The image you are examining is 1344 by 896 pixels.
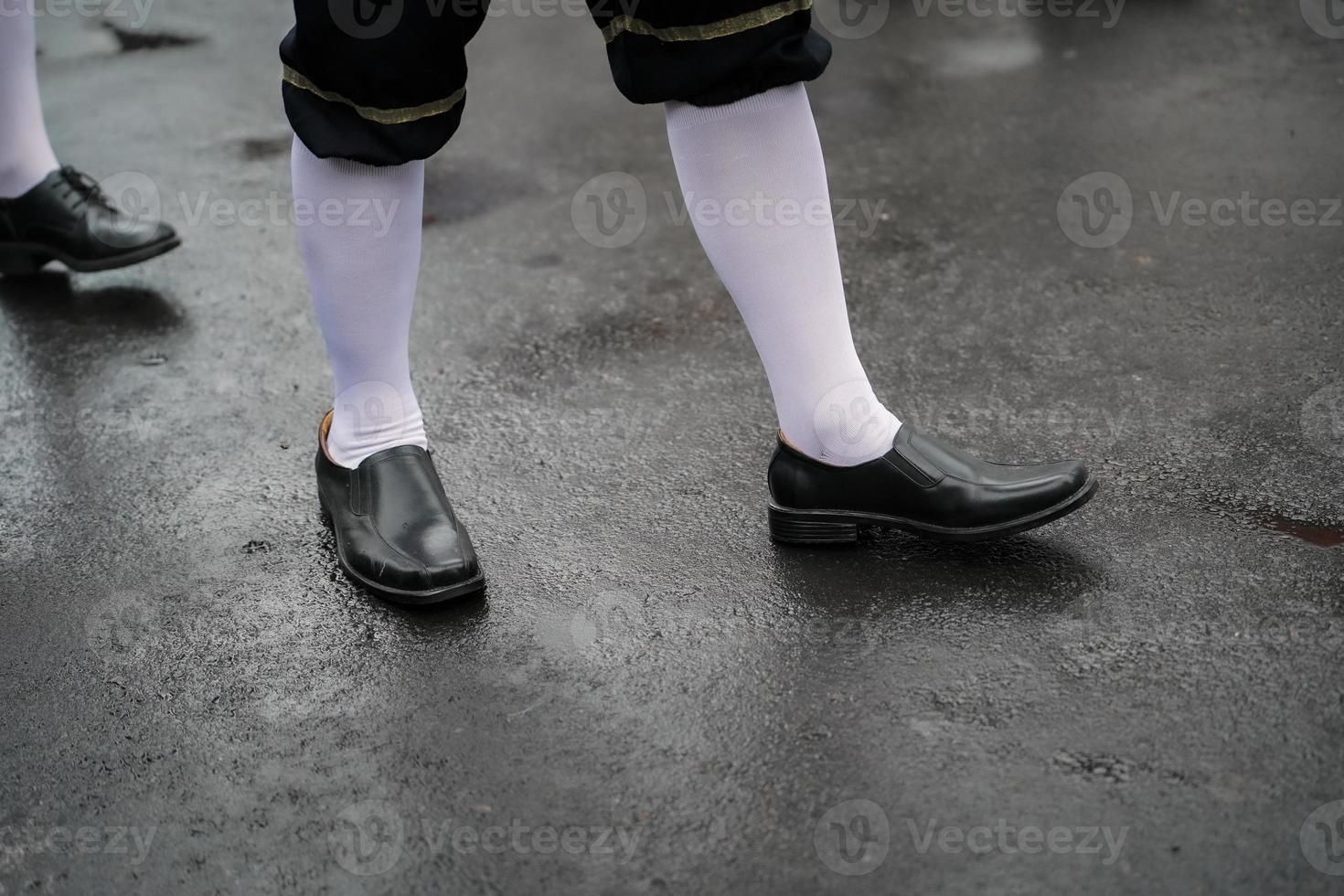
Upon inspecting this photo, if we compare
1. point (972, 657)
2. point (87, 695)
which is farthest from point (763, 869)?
point (87, 695)

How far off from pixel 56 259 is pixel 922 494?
2.17 m

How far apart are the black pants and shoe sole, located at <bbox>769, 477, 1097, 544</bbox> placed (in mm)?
623

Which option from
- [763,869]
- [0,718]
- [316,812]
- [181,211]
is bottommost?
[181,211]

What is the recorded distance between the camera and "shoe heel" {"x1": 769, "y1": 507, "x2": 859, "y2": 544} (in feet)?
6.72

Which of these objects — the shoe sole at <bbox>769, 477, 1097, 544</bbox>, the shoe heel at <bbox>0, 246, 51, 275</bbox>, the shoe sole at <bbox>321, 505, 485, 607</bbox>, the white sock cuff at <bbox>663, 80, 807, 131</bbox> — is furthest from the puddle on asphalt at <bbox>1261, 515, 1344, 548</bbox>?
the shoe heel at <bbox>0, 246, 51, 275</bbox>

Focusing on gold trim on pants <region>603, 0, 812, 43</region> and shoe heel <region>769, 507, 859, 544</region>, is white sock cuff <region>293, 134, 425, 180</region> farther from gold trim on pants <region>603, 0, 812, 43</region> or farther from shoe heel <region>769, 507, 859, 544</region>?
shoe heel <region>769, 507, 859, 544</region>

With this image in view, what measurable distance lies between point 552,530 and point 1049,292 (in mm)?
1292

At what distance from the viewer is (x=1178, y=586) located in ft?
6.26

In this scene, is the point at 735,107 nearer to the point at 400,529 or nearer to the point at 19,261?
the point at 400,529

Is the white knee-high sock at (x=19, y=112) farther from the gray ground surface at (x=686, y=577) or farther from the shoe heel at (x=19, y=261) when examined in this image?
the gray ground surface at (x=686, y=577)

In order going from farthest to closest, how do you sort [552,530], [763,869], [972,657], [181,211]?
[181,211], [552,530], [972,657], [763,869]

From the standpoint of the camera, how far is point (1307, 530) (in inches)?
79.4

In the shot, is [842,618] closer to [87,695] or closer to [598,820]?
[598,820]

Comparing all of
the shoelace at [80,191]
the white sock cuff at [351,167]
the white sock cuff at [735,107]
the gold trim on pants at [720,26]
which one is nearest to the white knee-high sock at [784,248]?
the white sock cuff at [735,107]
